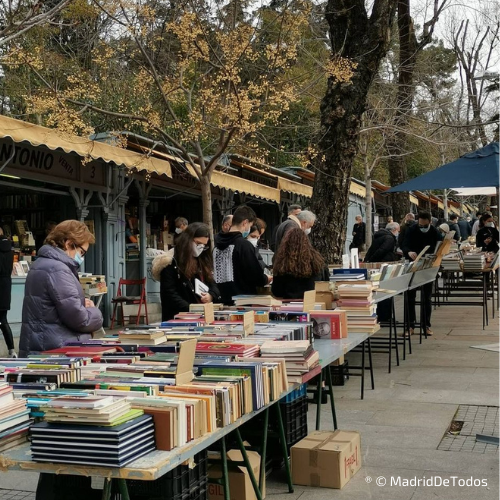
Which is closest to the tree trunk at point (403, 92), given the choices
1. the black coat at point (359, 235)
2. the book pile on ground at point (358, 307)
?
Answer: the black coat at point (359, 235)

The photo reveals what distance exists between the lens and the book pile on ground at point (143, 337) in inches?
186

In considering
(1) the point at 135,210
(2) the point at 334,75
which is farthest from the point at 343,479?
(1) the point at 135,210

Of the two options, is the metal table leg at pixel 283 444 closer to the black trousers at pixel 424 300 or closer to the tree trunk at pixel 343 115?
the black trousers at pixel 424 300

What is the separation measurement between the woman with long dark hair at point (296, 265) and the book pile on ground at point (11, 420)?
15.0ft

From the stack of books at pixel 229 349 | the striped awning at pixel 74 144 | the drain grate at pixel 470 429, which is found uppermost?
the striped awning at pixel 74 144

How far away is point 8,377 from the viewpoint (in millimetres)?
3758

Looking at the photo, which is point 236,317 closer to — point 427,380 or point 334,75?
point 427,380

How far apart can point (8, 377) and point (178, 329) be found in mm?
1691

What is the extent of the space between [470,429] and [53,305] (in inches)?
145

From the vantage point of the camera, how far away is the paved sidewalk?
505 centimetres

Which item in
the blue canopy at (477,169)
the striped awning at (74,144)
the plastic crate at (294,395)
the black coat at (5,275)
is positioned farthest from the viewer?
the black coat at (5,275)

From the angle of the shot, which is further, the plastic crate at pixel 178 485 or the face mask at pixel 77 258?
the face mask at pixel 77 258

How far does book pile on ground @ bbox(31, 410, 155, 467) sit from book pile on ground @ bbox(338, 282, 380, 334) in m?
4.16

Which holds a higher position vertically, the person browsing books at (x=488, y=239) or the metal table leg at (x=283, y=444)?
the person browsing books at (x=488, y=239)
